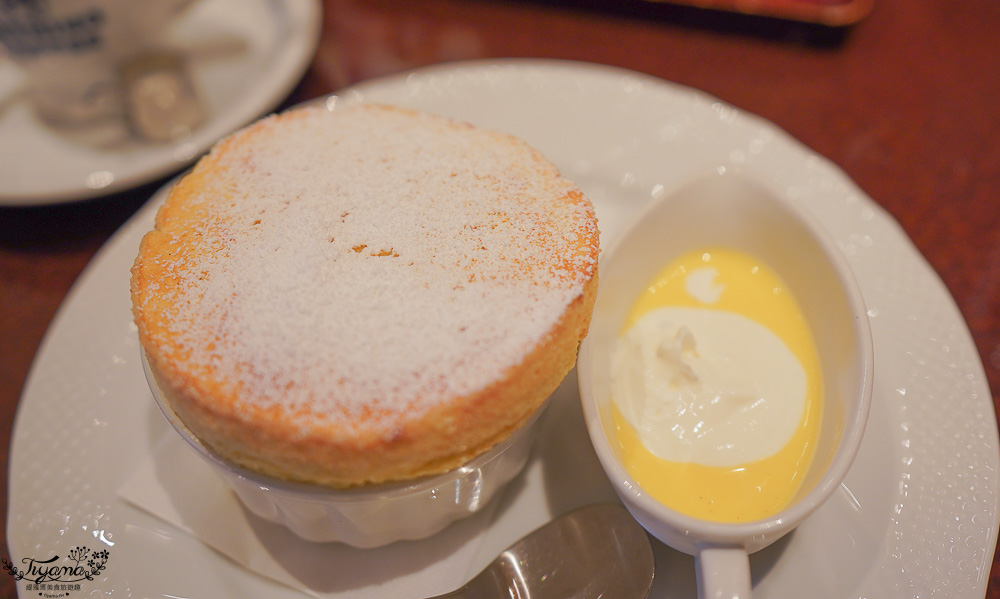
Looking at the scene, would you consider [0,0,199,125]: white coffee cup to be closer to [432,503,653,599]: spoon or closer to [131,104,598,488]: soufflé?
[131,104,598,488]: soufflé

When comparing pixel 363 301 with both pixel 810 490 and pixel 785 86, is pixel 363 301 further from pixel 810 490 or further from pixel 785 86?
pixel 785 86

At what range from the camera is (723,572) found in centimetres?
63

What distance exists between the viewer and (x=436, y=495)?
72 centimetres

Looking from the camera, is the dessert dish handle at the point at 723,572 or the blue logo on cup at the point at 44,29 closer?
the dessert dish handle at the point at 723,572

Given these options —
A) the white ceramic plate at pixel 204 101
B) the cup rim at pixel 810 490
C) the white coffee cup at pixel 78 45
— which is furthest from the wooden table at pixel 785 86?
the cup rim at pixel 810 490

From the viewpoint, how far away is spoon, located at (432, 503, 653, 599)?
747 millimetres

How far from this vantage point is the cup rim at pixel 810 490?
0.64 m

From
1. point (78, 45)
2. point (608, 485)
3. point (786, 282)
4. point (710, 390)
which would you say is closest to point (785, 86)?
point (786, 282)

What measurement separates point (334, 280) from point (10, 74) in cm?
139

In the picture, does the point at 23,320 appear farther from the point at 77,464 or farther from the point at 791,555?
the point at 791,555

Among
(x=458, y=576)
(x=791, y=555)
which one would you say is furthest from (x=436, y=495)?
(x=791, y=555)

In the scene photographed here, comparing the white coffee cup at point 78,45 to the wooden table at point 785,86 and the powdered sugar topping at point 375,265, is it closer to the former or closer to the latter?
the wooden table at point 785,86

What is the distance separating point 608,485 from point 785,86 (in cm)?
111

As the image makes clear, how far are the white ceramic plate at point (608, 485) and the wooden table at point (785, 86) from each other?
0.18m
